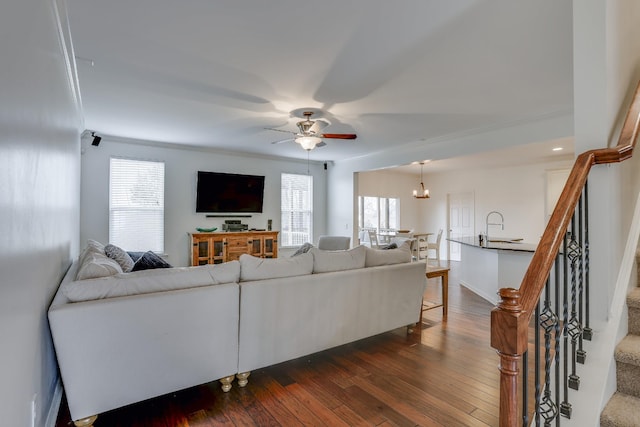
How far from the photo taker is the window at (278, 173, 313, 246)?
7633 mm

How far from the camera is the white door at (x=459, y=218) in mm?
9039

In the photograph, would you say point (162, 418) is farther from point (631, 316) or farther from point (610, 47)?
point (610, 47)

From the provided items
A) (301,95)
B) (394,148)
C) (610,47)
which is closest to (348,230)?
(394,148)

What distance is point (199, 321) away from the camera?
2.25 m

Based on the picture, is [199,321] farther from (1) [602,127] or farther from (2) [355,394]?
(1) [602,127]

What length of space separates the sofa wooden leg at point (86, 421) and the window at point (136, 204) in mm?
4370

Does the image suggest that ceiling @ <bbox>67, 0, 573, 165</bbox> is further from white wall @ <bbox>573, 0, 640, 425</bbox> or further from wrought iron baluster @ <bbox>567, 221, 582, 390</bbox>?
wrought iron baluster @ <bbox>567, 221, 582, 390</bbox>

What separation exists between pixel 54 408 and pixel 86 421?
0.35m

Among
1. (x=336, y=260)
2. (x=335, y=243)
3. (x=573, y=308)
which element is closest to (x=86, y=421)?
(x=336, y=260)

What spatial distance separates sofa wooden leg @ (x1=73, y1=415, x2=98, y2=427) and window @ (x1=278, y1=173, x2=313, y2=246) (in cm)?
561

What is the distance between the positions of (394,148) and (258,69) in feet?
12.8

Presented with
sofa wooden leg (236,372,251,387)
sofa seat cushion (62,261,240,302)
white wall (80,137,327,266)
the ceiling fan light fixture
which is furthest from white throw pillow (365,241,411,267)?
white wall (80,137,327,266)

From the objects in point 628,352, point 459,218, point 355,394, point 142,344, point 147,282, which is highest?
point 459,218

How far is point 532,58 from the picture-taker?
288 cm
